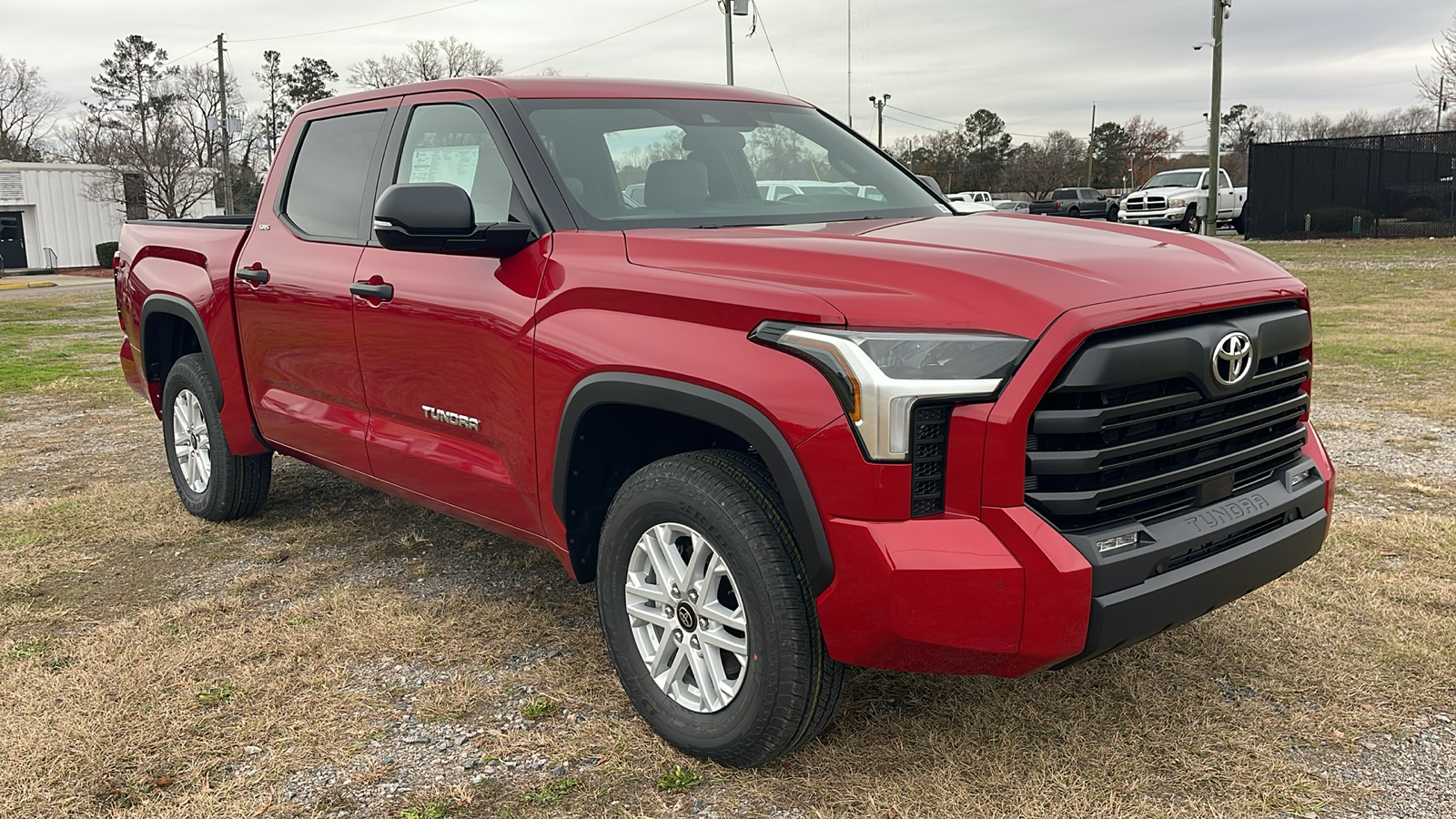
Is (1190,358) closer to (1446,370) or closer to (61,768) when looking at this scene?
(61,768)

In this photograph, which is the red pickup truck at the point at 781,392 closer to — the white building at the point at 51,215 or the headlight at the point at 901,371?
the headlight at the point at 901,371

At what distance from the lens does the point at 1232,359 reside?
2662 mm

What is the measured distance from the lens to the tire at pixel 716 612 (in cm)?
268

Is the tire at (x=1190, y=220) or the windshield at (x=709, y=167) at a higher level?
the windshield at (x=709, y=167)

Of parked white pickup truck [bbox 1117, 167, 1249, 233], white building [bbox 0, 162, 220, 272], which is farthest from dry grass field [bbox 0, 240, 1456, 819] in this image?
white building [bbox 0, 162, 220, 272]

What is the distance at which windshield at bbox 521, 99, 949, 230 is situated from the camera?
349 centimetres

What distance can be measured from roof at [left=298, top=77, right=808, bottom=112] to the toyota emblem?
7.12 feet

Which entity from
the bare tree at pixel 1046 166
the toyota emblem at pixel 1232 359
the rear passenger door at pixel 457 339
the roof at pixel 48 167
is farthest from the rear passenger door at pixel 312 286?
the bare tree at pixel 1046 166

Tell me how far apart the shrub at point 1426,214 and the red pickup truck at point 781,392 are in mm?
28145

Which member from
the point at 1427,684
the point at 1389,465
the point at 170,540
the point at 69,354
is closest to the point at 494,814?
the point at 1427,684

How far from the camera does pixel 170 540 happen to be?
203 inches

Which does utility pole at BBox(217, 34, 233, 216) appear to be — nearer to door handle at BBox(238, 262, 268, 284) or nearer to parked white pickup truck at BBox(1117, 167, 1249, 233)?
parked white pickup truck at BBox(1117, 167, 1249, 233)

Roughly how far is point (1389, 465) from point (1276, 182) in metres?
25.8

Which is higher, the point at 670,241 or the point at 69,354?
the point at 670,241
